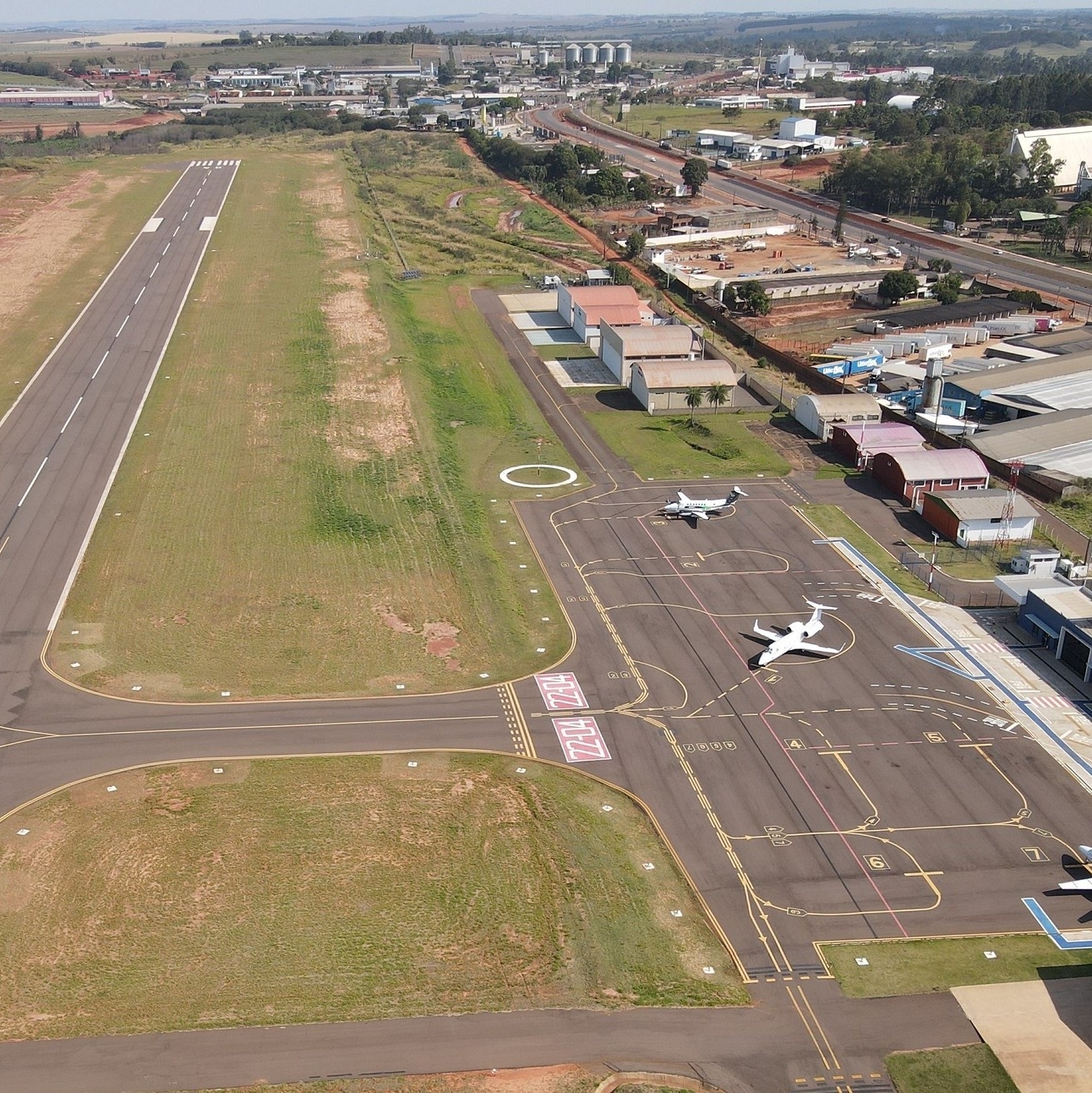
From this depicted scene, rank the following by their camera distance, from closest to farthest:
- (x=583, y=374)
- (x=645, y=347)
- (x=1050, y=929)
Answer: (x=1050, y=929)
(x=645, y=347)
(x=583, y=374)

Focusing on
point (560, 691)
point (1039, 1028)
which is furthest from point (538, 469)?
point (1039, 1028)

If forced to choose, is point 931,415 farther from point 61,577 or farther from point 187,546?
point 61,577

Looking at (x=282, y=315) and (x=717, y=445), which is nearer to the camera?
(x=717, y=445)

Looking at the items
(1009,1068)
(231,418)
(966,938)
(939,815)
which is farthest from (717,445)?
(1009,1068)

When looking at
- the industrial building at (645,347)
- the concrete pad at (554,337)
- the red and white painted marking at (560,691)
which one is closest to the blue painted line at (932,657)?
the red and white painted marking at (560,691)

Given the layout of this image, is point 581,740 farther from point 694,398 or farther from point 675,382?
point 675,382

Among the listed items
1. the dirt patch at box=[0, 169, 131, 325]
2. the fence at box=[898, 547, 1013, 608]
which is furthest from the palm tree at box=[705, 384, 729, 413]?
the dirt patch at box=[0, 169, 131, 325]
